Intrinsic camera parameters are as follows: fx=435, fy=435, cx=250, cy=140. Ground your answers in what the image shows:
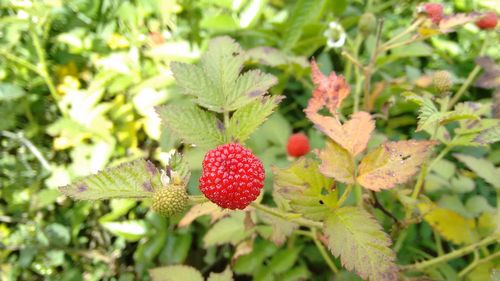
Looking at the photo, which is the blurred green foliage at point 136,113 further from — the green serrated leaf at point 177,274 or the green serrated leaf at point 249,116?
the green serrated leaf at point 249,116

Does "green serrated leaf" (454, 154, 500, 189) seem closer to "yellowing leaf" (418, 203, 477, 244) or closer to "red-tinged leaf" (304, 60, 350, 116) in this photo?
"yellowing leaf" (418, 203, 477, 244)

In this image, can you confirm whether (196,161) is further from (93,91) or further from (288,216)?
(93,91)

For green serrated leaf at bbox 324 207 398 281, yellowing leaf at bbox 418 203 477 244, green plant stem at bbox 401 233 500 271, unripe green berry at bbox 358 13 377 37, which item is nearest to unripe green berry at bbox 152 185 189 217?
green serrated leaf at bbox 324 207 398 281

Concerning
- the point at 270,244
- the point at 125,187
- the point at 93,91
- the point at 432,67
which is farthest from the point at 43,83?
the point at 432,67

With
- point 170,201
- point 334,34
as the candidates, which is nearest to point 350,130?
point 170,201

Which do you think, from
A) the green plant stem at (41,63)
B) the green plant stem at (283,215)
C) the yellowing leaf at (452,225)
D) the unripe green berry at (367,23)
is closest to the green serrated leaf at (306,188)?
the green plant stem at (283,215)

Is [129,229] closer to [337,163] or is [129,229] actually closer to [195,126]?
[195,126]
